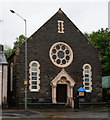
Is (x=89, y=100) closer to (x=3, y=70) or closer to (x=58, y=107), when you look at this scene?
(x=58, y=107)

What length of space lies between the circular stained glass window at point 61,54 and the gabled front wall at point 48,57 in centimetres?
37

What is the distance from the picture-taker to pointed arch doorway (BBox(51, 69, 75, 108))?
31.3 metres

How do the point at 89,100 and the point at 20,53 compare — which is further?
the point at 89,100

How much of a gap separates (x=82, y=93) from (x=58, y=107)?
2.84 metres

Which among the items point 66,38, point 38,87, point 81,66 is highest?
point 66,38

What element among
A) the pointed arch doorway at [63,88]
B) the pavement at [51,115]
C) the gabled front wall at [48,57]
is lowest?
the pavement at [51,115]

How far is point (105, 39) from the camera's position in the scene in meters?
45.4

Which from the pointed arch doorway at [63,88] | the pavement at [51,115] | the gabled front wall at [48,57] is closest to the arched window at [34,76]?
the gabled front wall at [48,57]

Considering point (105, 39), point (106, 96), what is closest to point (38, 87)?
point (106, 96)

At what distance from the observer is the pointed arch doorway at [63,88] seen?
31.3 m

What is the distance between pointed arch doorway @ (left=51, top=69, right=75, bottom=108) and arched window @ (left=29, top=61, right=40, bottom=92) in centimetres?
160

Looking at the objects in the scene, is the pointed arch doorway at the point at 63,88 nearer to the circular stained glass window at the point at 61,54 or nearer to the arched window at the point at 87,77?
the circular stained glass window at the point at 61,54

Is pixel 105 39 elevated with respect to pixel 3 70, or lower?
elevated

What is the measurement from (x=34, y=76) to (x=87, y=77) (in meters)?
6.15
